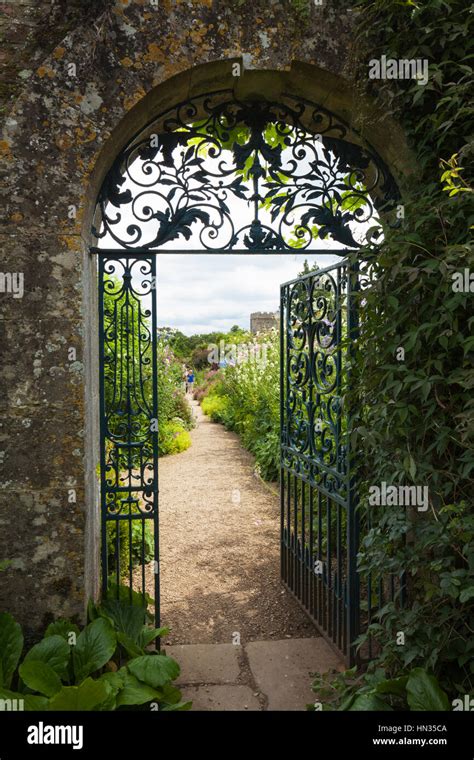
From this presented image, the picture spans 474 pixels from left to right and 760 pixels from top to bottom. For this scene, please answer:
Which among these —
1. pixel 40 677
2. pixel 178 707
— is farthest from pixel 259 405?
pixel 40 677

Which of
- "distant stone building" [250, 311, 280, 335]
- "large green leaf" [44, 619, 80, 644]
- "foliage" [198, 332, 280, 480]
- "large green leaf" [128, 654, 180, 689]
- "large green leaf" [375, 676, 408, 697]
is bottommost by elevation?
"large green leaf" [128, 654, 180, 689]

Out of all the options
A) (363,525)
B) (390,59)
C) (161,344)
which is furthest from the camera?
(161,344)

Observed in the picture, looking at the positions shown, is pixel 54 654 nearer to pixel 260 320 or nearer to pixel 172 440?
pixel 172 440

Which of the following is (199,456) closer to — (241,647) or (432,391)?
(241,647)

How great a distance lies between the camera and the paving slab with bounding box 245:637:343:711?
11.1 feet

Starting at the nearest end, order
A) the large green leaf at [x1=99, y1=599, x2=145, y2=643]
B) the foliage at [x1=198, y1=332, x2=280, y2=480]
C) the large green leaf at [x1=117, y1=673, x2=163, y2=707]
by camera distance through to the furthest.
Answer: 1. the large green leaf at [x1=117, y1=673, x2=163, y2=707]
2. the large green leaf at [x1=99, y1=599, x2=145, y2=643]
3. the foliage at [x1=198, y1=332, x2=280, y2=480]

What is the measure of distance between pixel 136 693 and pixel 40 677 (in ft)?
1.53

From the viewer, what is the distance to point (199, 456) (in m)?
10.7

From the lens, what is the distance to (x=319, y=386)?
3.98m

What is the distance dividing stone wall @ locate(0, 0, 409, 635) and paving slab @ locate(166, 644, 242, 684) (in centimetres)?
105

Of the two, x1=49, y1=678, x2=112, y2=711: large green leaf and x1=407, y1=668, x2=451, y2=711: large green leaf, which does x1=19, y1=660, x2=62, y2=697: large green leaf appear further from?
x1=407, y1=668, x2=451, y2=711: large green leaf

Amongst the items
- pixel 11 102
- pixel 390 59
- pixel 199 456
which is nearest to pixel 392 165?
pixel 390 59

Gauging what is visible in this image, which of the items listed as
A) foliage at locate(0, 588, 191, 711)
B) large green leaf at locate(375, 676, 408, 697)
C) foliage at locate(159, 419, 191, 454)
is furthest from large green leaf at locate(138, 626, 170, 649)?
foliage at locate(159, 419, 191, 454)
